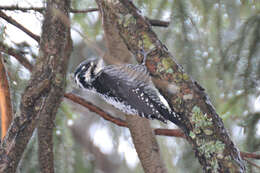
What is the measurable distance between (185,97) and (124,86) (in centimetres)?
123

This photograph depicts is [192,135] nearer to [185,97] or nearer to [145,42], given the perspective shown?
[185,97]

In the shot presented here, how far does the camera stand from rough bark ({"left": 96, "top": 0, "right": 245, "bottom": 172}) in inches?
51.2

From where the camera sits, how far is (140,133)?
245cm

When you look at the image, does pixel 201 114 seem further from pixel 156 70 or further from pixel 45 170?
pixel 45 170

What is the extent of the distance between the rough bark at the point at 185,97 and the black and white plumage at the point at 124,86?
2.47ft

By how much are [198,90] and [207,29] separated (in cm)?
130

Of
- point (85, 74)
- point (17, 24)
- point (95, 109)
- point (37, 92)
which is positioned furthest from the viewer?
point (85, 74)

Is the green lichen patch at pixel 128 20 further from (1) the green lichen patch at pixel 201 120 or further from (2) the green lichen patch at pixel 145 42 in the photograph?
(1) the green lichen patch at pixel 201 120

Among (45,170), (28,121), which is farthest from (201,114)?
(45,170)

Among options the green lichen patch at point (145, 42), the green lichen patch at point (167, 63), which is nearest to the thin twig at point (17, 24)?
the green lichen patch at point (145, 42)

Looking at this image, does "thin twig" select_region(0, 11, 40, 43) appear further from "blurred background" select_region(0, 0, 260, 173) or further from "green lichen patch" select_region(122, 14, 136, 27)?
"green lichen patch" select_region(122, 14, 136, 27)

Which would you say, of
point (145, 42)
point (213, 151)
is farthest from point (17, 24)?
point (213, 151)

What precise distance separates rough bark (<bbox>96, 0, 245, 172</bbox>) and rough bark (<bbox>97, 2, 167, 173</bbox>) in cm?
60

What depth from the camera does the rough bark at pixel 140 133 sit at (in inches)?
92.3
